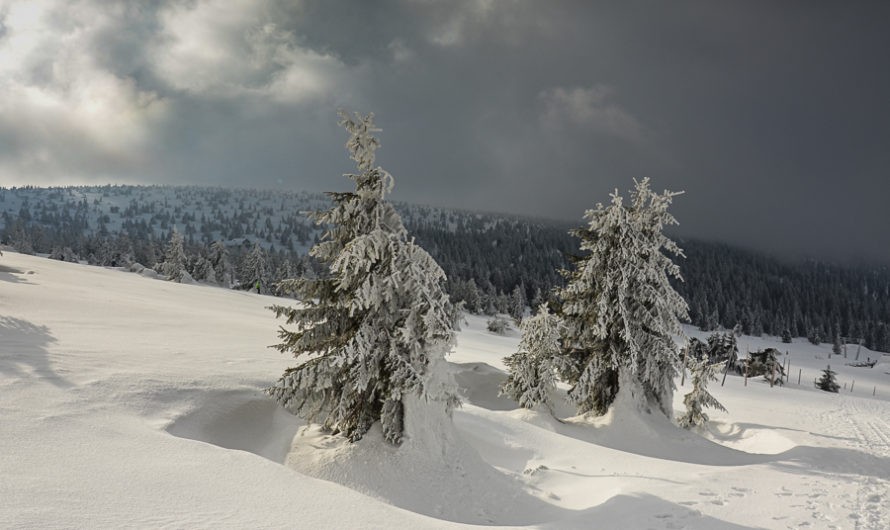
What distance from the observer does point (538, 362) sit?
20.6 meters

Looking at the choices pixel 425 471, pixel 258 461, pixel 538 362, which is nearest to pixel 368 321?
pixel 425 471

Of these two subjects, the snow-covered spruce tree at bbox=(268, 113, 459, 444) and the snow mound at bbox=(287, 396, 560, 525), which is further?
the snow-covered spruce tree at bbox=(268, 113, 459, 444)

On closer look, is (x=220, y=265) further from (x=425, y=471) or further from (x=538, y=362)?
(x=425, y=471)

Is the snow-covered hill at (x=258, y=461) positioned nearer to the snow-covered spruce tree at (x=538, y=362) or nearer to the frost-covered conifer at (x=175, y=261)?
the snow-covered spruce tree at (x=538, y=362)

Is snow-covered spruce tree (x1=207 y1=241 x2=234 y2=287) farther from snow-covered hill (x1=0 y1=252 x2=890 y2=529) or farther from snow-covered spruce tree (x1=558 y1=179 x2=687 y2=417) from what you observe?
snow-covered spruce tree (x1=558 y1=179 x2=687 y2=417)

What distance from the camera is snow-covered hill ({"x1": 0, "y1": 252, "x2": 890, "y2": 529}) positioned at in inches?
214

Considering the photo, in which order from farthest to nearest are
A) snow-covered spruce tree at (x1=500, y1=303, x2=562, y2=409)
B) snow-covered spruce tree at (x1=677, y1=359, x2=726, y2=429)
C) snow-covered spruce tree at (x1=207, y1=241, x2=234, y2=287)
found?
1. snow-covered spruce tree at (x1=207, y1=241, x2=234, y2=287)
2. snow-covered spruce tree at (x1=677, y1=359, x2=726, y2=429)
3. snow-covered spruce tree at (x1=500, y1=303, x2=562, y2=409)

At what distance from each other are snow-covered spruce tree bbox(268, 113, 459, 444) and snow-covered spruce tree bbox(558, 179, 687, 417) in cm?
1060

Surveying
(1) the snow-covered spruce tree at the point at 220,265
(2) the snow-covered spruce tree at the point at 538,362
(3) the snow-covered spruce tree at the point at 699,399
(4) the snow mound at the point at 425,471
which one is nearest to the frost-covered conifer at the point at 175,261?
(1) the snow-covered spruce tree at the point at 220,265

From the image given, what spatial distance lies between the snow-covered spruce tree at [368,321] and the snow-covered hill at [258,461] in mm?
915

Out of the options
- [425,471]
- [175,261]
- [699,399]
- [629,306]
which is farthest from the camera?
[175,261]

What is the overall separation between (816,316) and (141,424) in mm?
186304

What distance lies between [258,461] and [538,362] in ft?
50.0

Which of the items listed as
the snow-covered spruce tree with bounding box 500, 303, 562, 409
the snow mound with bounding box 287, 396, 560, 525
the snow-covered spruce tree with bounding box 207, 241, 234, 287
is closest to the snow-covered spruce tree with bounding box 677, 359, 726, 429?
the snow-covered spruce tree with bounding box 500, 303, 562, 409
